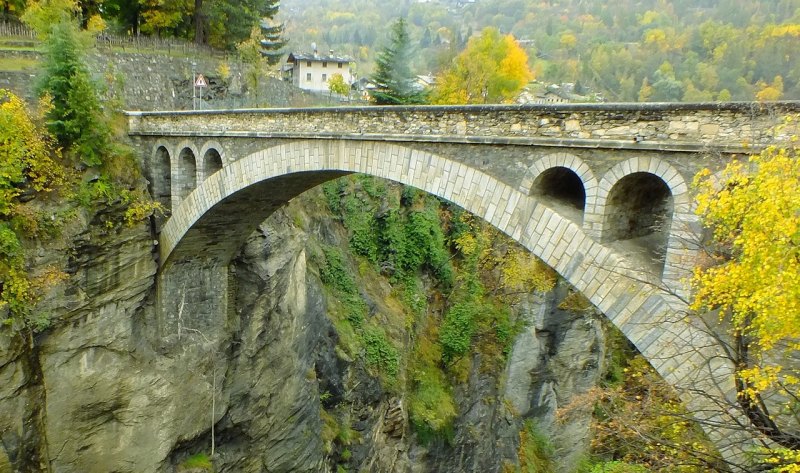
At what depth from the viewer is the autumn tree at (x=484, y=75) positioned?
96.9 ft

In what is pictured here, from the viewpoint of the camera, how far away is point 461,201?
834 centimetres

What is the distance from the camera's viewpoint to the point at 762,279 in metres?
4.71

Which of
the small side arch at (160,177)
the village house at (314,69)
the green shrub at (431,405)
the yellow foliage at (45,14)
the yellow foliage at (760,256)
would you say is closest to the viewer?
the yellow foliage at (760,256)

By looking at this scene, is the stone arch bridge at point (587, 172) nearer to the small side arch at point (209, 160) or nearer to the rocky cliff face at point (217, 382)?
the small side arch at point (209, 160)

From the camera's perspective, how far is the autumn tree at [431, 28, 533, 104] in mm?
29531

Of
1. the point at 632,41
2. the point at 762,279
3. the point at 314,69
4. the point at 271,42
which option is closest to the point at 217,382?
the point at 762,279

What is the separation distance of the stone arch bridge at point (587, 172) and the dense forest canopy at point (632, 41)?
270 cm

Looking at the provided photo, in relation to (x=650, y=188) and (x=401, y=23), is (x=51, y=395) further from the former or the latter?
(x=401, y=23)

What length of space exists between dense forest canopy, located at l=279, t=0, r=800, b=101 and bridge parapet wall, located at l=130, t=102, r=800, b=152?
262 centimetres

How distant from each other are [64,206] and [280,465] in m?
9.67

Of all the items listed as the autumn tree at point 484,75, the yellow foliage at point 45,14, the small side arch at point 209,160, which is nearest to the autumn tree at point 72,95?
the small side arch at point 209,160

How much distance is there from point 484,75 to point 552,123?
24.6 m

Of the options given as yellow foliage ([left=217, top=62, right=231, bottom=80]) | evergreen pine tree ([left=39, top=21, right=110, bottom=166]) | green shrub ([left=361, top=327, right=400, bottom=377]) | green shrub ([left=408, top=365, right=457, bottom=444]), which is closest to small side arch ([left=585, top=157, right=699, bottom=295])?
evergreen pine tree ([left=39, top=21, right=110, bottom=166])

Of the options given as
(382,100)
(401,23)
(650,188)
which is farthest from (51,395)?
(401,23)
